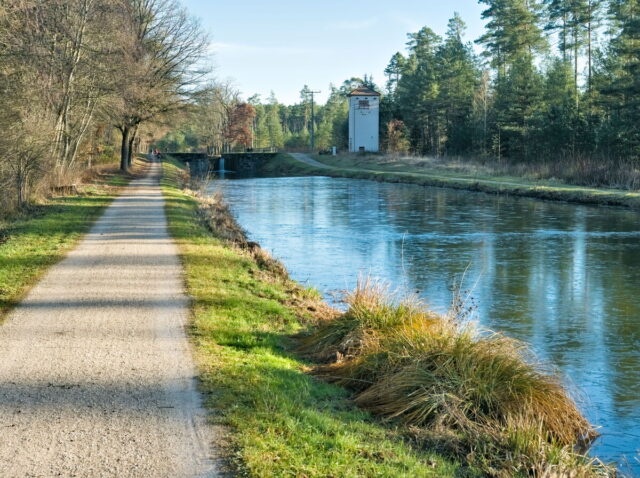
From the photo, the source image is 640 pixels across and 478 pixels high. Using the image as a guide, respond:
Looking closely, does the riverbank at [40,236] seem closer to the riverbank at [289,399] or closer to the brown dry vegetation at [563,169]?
the riverbank at [289,399]

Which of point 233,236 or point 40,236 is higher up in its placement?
point 40,236

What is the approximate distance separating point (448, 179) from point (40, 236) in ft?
114

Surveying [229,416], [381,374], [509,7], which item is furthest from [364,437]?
[509,7]

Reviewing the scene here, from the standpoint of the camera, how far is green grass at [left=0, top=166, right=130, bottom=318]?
1139cm

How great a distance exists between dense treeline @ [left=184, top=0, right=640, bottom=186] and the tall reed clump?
108 ft

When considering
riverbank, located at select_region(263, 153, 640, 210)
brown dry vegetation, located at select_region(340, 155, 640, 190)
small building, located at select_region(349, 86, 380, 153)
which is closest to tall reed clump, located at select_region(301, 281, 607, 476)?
riverbank, located at select_region(263, 153, 640, 210)

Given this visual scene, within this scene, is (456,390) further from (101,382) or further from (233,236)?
(233,236)

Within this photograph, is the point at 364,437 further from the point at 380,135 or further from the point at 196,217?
the point at 380,135

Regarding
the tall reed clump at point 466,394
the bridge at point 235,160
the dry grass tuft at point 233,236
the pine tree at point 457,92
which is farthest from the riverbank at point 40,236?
the bridge at point 235,160

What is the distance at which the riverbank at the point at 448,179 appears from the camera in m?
33.6

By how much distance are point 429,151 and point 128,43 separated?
57.9 meters

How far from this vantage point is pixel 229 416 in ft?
19.7

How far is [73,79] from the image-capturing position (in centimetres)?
2753

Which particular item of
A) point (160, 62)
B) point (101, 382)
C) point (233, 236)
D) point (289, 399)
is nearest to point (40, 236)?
point (233, 236)
